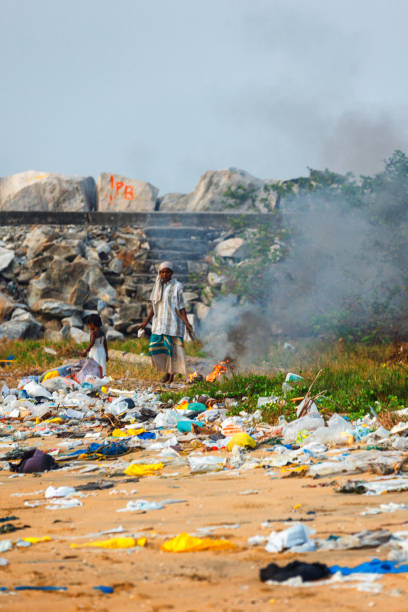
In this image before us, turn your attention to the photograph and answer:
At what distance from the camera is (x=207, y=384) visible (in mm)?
6902

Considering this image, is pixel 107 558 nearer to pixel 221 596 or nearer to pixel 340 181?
pixel 221 596

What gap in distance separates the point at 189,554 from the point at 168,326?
623cm

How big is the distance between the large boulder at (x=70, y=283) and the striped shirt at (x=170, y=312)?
532 centimetres

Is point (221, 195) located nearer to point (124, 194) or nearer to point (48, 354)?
point (124, 194)

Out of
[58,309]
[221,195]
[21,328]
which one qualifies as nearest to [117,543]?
[21,328]

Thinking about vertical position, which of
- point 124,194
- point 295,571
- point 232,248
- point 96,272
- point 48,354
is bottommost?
point 48,354

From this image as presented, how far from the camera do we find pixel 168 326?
8320 mm

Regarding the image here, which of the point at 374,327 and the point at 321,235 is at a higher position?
the point at 321,235

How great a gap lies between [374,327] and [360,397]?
15.3ft

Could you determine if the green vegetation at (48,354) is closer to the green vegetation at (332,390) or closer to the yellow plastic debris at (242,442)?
the green vegetation at (332,390)

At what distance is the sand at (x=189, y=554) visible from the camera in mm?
1755

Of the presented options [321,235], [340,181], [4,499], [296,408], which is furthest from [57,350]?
[4,499]

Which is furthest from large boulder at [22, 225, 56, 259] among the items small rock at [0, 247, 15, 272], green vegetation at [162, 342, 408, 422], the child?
green vegetation at [162, 342, 408, 422]

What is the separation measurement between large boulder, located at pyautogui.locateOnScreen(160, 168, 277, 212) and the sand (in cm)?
1146
